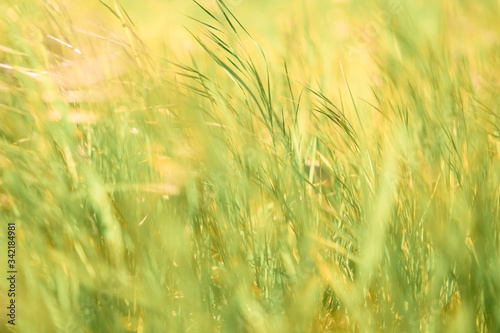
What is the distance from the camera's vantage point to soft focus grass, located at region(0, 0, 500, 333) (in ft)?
2.85

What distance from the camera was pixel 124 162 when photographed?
1.08 metres

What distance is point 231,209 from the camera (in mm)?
968

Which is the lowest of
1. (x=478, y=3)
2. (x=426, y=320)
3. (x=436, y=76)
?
(x=426, y=320)

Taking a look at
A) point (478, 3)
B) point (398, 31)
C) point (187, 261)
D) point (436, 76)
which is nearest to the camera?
point (187, 261)

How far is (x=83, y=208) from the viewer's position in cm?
100

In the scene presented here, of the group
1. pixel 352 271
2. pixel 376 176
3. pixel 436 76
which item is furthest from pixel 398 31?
pixel 352 271

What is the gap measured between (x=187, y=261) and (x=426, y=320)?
1.11 ft

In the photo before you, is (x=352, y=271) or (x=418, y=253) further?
(x=352, y=271)

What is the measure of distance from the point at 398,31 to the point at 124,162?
0.58 meters

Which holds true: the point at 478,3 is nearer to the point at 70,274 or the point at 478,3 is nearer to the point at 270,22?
the point at 70,274

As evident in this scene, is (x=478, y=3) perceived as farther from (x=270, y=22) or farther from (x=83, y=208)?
(x=270, y=22)

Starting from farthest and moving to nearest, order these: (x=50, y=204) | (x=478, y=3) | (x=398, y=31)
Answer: (x=478, y=3) < (x=398, y=31) < (x=50, y=204)

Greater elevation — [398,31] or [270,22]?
[270,22]

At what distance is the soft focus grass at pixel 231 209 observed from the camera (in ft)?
2.85
